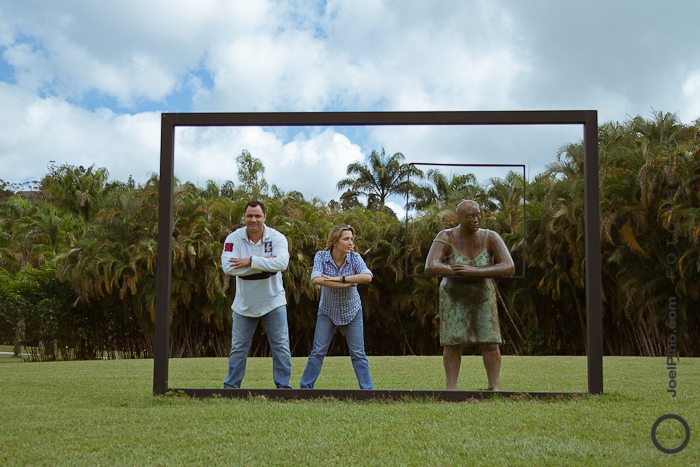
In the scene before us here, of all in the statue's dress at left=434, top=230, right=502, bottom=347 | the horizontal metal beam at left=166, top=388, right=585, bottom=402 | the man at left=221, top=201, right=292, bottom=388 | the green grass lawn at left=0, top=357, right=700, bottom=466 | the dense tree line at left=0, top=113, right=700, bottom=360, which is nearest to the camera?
the green grass lawn at left=0, top=357, right=700, bottom=466

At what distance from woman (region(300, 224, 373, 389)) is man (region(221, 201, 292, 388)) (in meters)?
0.30

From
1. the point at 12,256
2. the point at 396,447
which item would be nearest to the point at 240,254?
the point at 396,447

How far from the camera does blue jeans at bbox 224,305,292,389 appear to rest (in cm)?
531

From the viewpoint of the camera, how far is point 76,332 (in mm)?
16312

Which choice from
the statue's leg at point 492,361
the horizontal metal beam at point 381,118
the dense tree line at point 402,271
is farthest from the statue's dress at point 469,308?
the dense tree line at point 402,271

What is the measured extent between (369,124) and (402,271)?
A: 8202 mm

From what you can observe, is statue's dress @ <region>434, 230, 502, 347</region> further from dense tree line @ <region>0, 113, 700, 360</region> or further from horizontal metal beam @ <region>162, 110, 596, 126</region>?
dense tree line @ <region>0, 113, 700, 360</region>

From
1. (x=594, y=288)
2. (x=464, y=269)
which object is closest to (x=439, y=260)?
(x=464, y=269)

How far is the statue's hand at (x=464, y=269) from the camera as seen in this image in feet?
16.3

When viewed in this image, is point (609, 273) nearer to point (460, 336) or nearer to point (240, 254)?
point (460, 336)

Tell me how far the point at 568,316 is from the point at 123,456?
46.8ft

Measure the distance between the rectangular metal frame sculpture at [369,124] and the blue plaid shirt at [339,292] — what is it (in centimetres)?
76

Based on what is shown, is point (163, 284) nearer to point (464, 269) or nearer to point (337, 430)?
point (337, 430)

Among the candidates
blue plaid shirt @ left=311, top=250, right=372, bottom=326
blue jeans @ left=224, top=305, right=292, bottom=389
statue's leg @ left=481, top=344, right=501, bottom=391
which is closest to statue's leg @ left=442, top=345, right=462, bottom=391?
statue's leg @ left=481, top=344, right=501, bottom=391
